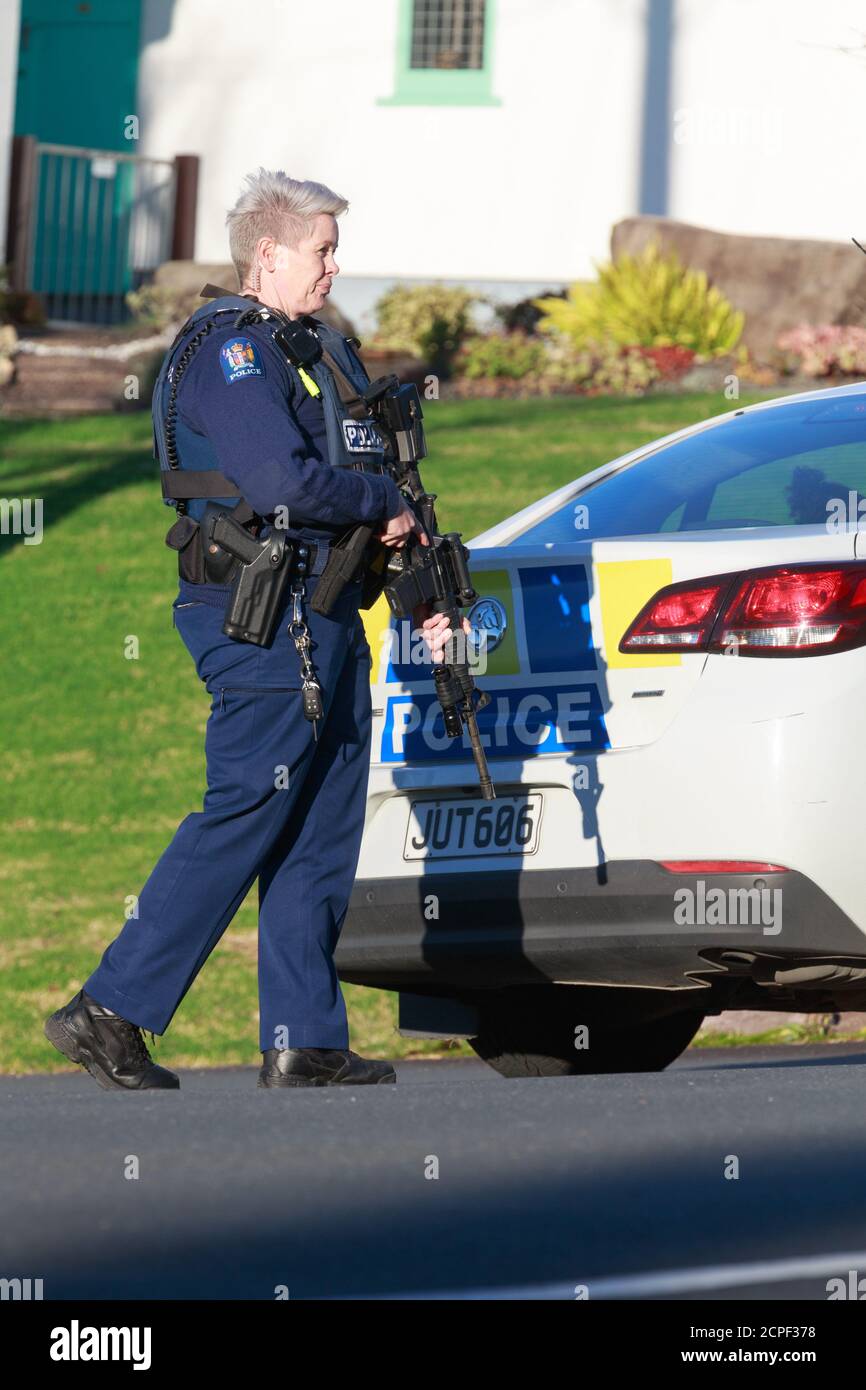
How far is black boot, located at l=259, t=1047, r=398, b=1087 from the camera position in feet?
16.0

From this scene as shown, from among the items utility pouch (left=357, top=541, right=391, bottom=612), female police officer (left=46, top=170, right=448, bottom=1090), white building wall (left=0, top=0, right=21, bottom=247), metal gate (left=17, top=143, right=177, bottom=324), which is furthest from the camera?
metal gate (left=17, top=143, right=177, bottom=324)

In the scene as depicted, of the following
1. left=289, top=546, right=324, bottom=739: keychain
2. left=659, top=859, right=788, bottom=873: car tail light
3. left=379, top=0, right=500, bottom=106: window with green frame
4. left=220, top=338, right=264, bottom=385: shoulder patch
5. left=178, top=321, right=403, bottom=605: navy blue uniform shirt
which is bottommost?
left=659, top=859, right=788, bottom=873: car tail light

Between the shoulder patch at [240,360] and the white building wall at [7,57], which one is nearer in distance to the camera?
the shoulder patch at [240,360]

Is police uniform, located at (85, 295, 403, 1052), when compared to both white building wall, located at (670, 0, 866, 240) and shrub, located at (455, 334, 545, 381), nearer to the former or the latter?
shrub, located at (455, 334, 545, 381)

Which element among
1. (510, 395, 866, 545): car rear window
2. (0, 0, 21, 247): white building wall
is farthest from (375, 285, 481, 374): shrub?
(510, 395, 866, 545): car rear window

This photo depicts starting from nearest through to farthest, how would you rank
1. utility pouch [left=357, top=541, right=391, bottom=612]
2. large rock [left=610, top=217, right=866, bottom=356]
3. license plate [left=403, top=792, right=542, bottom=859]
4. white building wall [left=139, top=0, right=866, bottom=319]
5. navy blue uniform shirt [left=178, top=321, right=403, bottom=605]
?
1. navy blue uniform shirt [left=178, top=321, right=403, bottom=605]
2. utility pouch [left=357, top=541, right=391, bottom=612]
3. license plate [left=403, top=792, right=542, bottom=859]
4. large rock [left=610, top=217, right=866, bottom=356]
5. white building wall [left=139, top=0, right=866, bottom=319]

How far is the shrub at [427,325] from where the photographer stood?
18609 millimetres

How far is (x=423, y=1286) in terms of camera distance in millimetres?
3486

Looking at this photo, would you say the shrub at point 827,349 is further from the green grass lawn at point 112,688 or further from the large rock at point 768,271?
the green grass lawn at point 112,688

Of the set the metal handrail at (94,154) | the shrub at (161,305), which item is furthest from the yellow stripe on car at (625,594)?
the metal handrail at (94,154)

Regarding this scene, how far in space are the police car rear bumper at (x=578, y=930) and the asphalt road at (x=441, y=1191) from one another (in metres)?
0.28

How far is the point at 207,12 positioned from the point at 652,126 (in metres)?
4.46

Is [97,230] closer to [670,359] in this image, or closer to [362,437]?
[670,359]

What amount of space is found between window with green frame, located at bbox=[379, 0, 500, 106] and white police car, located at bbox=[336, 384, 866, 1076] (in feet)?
52.8
